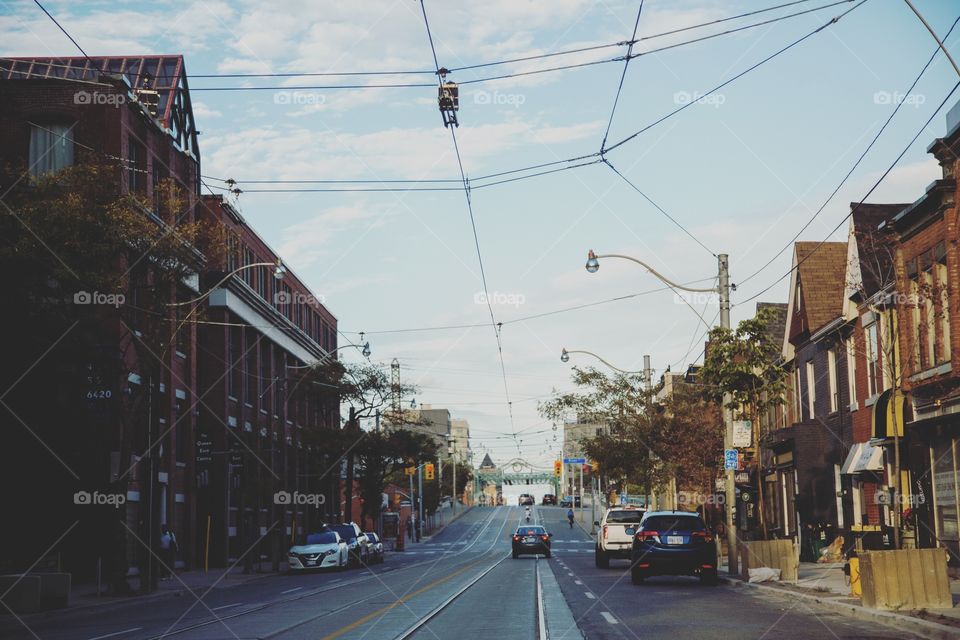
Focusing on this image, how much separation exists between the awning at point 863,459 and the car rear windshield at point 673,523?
5686 millimetres

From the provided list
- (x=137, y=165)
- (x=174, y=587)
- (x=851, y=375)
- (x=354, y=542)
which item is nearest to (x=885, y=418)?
(x=851, y=375)

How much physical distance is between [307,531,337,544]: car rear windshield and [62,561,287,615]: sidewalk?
192 centimetres

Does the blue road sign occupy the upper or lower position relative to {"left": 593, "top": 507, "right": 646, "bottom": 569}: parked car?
upper

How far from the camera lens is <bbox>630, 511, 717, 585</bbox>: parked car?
85.3ft

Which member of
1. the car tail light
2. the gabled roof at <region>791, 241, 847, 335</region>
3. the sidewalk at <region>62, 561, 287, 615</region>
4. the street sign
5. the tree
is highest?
the gabled roof at <region>791, 241, 847, 335</region>

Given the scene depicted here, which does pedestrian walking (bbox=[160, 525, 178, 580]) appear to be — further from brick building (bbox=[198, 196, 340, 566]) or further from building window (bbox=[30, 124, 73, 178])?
building window (bbox=[30, 124, 73, 178])

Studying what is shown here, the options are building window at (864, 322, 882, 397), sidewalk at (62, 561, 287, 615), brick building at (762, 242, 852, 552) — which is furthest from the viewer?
brick building at (762, 242, 852, 552)

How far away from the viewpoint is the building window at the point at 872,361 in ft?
97.2

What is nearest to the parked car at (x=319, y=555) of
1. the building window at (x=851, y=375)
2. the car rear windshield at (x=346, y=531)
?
the car rear windshield at (x=346, y=531)

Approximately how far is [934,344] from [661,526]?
301 inches

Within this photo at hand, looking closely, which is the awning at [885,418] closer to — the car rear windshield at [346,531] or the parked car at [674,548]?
the parked car at [674,548]

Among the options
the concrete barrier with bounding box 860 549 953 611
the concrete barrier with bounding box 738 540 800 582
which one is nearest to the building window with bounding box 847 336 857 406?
the concrete barrier with bounding box 738 540 800 582

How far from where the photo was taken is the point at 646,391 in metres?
45.9

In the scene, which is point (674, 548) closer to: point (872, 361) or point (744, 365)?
point (744, 365)
